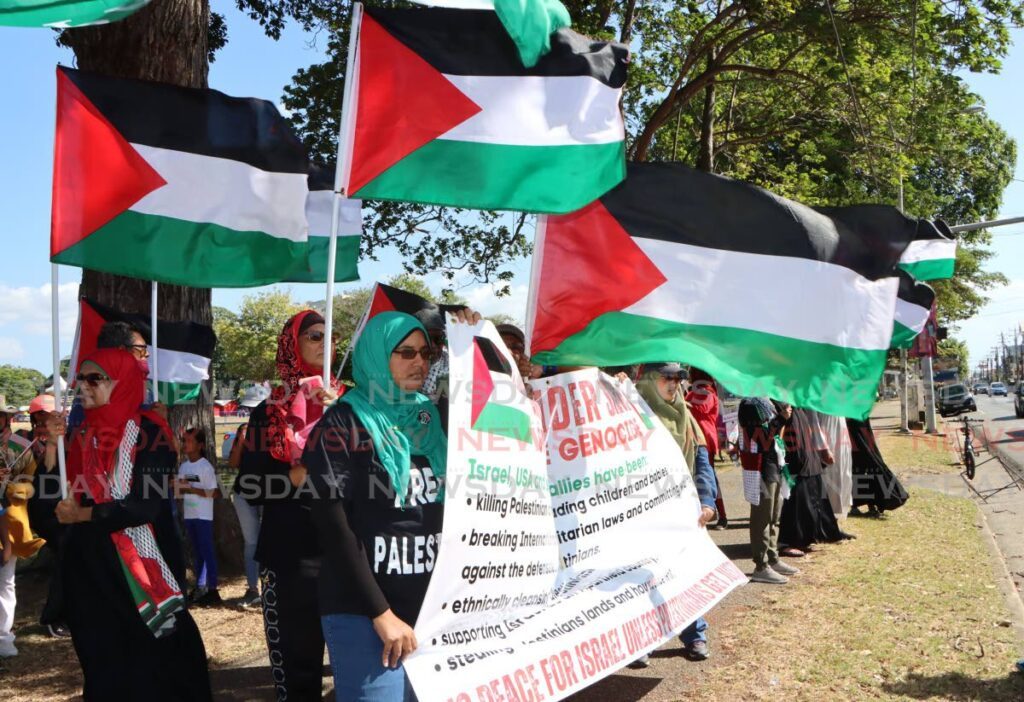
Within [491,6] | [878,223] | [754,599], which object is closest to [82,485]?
[491,6]

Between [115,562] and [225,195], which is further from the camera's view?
[225,195]

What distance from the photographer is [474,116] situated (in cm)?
430

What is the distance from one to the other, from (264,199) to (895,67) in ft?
52.1

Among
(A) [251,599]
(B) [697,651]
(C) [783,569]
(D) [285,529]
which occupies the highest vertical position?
(D) [285,529]

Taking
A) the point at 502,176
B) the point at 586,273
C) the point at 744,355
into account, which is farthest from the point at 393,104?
the point at 744,355

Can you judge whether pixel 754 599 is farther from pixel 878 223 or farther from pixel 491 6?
pixel 491 6

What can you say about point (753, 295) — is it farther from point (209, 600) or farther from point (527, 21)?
point (209, 600)

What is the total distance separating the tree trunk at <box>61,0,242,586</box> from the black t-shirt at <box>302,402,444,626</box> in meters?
5.44

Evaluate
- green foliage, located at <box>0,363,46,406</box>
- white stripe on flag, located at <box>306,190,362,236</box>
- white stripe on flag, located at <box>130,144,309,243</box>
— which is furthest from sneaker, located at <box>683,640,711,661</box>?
green foliage, located at <box>0,363,46,406</box>

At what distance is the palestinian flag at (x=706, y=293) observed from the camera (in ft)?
15.5

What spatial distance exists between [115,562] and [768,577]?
597cm

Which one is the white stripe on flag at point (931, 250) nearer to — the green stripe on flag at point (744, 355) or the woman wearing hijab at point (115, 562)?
the green stripe on flag at point (744, 355)

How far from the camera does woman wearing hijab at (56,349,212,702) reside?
4.03 metres

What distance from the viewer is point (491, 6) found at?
430cm
